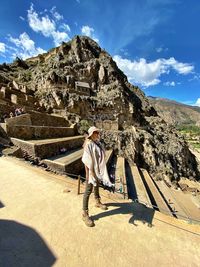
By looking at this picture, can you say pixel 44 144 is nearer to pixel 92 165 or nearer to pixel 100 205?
pixel 100 205

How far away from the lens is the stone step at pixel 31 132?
8.95 metres

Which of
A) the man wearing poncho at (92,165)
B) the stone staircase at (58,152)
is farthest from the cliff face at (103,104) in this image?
the man wearing poncho at (92,165)

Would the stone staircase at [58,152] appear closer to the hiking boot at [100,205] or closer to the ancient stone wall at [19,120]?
the ancient stone wall at [19,120]

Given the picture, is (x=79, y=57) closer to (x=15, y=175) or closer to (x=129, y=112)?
(x=129, y=112)

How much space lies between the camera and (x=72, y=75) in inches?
1318

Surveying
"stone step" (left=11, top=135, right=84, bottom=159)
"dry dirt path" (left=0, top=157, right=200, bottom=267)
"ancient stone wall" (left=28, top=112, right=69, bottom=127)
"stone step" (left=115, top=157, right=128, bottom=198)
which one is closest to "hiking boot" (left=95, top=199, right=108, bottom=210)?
"dry dirt path" (left=0, top=157, right=200, bottom=267)

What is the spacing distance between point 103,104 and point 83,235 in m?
29.5

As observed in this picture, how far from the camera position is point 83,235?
7.51ft

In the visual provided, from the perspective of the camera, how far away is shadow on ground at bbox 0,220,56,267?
71.9 inches

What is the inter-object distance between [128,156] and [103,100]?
1616 cm

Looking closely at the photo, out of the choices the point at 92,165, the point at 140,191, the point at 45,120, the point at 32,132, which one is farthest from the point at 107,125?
the point at 92,165

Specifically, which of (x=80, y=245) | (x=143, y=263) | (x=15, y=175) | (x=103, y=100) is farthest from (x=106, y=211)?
(x=103, y=100)

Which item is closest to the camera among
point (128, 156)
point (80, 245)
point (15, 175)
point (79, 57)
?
point (80, 245)

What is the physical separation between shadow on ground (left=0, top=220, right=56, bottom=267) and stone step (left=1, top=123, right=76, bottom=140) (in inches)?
304
